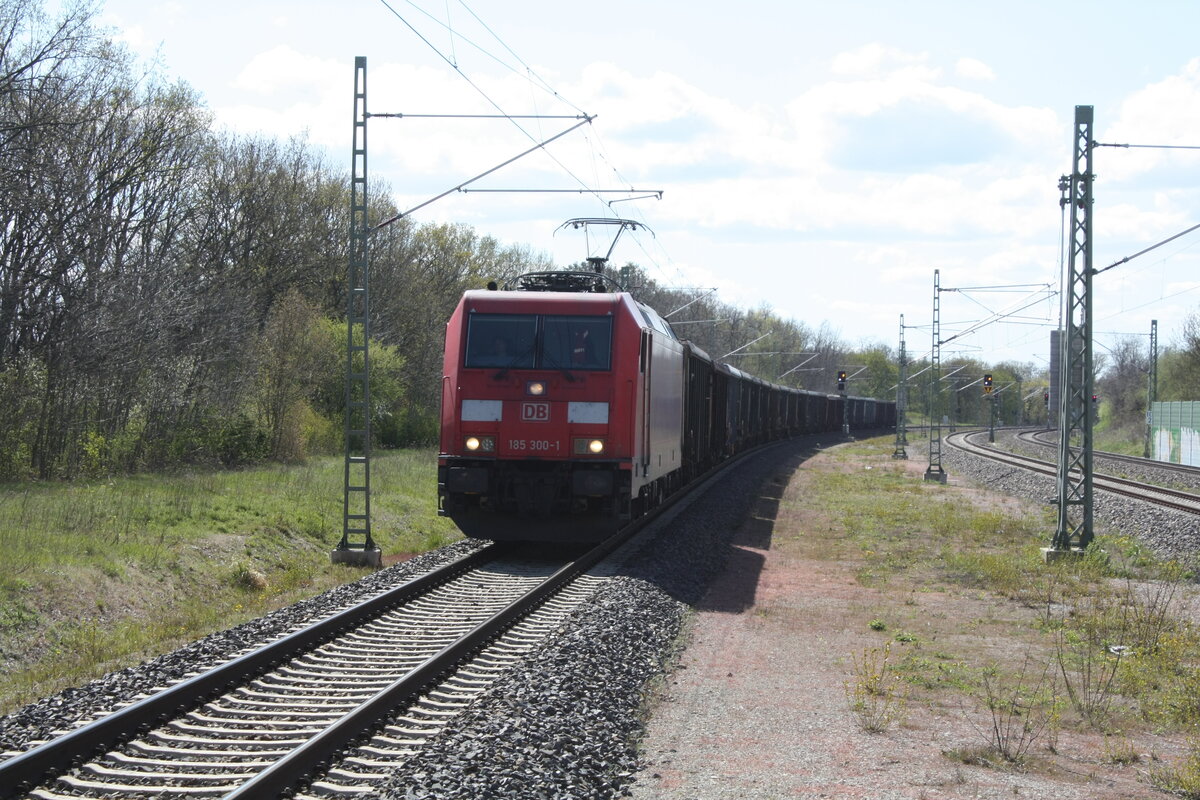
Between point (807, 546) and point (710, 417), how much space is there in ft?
35.2

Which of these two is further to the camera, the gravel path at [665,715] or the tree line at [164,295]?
the tree line at [164,295]

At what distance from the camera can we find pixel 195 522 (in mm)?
15594

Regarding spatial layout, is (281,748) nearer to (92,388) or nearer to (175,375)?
(92,388)

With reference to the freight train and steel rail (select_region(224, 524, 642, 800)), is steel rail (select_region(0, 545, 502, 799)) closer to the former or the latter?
steel rail (select_region(224, 524, 642, 800))

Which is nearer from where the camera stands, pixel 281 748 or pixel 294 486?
pixel 281 748

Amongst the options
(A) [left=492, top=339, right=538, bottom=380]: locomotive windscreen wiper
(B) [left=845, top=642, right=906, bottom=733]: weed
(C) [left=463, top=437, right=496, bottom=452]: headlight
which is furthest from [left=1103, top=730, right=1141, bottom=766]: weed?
(A) [left=492, top=339, right=538, bottom=380]: locomotive windscreen wiper

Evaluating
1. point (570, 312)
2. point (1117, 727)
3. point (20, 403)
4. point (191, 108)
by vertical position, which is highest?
point (191, 108)

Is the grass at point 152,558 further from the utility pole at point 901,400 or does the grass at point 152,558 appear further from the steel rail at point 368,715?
the utility pole at point 901,400

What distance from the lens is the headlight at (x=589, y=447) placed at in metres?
14.6

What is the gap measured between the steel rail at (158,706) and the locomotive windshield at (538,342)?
14.3 ft

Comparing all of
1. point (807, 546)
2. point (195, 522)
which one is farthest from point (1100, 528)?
point (195, 522)

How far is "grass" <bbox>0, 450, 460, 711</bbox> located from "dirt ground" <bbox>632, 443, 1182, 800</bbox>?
15.2 feet

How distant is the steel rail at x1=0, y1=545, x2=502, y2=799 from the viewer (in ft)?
19.2

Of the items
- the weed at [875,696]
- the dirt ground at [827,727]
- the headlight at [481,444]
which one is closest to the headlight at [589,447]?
the headlight at [481,444]
